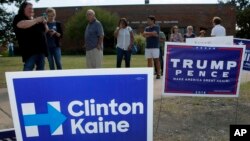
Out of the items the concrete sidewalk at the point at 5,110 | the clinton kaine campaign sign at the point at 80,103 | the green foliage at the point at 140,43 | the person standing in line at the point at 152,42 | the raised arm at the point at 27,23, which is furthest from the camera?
the green foliage at the point at 140,43

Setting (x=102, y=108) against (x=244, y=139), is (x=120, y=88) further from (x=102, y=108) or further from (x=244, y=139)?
(x=244, y=139)

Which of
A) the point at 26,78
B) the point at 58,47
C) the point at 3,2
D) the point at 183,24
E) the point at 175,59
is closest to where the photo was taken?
the point at 26,78

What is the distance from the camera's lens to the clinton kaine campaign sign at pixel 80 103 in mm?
2930

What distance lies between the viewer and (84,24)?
47.7 metres

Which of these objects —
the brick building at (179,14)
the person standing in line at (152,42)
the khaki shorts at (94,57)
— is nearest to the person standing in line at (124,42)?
the person standing in line at (152,42)

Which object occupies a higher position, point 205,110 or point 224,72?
point 224,72

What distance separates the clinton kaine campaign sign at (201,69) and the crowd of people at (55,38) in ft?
8.03

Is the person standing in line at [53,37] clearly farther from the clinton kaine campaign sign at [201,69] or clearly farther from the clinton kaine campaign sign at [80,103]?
the clinton kaine campaign sign at [80,103]

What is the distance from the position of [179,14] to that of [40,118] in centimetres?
5461

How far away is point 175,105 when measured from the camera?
23.3ft

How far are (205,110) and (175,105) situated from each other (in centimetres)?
58

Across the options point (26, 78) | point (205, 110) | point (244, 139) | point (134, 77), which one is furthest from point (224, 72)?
point (26, 78)

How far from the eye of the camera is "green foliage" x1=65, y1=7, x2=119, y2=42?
46750 mm

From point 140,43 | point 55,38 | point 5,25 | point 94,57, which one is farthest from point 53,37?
point 140,43
